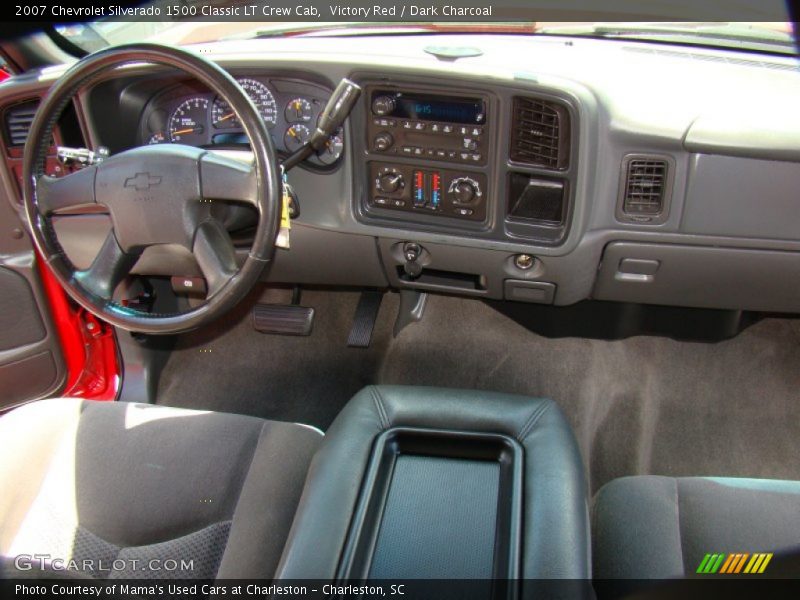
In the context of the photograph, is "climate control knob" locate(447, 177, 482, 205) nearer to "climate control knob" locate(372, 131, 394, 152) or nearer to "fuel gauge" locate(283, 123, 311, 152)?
"climate control knob" locate(372, 131, 394, 152)

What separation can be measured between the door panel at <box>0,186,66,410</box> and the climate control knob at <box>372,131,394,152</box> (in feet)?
3.41

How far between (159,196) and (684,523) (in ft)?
3.80

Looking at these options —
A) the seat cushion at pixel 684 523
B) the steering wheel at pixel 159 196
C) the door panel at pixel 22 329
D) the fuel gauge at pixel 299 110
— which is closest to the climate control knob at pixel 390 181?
the fuel gauge at pixel 299 110

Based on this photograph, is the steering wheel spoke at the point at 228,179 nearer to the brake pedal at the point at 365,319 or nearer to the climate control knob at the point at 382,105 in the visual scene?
the climate control knob at the point at 382,105

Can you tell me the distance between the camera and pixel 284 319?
241 cm

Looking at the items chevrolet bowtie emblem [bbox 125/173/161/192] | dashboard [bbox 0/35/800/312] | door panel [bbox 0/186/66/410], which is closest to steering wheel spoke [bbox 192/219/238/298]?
chevrolet bowtie emblem [bbox 125/173/161/192]

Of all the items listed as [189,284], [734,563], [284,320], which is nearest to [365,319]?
[284,320]

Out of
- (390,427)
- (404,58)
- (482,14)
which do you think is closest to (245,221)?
(404,58)

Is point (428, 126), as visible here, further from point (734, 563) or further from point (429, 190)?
point (734, 563)

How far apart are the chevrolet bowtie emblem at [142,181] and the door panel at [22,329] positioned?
2.44 ft

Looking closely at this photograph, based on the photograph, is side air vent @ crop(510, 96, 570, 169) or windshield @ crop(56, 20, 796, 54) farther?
windshield @ crop(56, 20, 796, 54)

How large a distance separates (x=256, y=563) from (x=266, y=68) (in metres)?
1.08

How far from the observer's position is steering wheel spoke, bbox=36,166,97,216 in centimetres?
152

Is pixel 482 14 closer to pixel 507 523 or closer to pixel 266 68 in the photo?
pixel 266 68
